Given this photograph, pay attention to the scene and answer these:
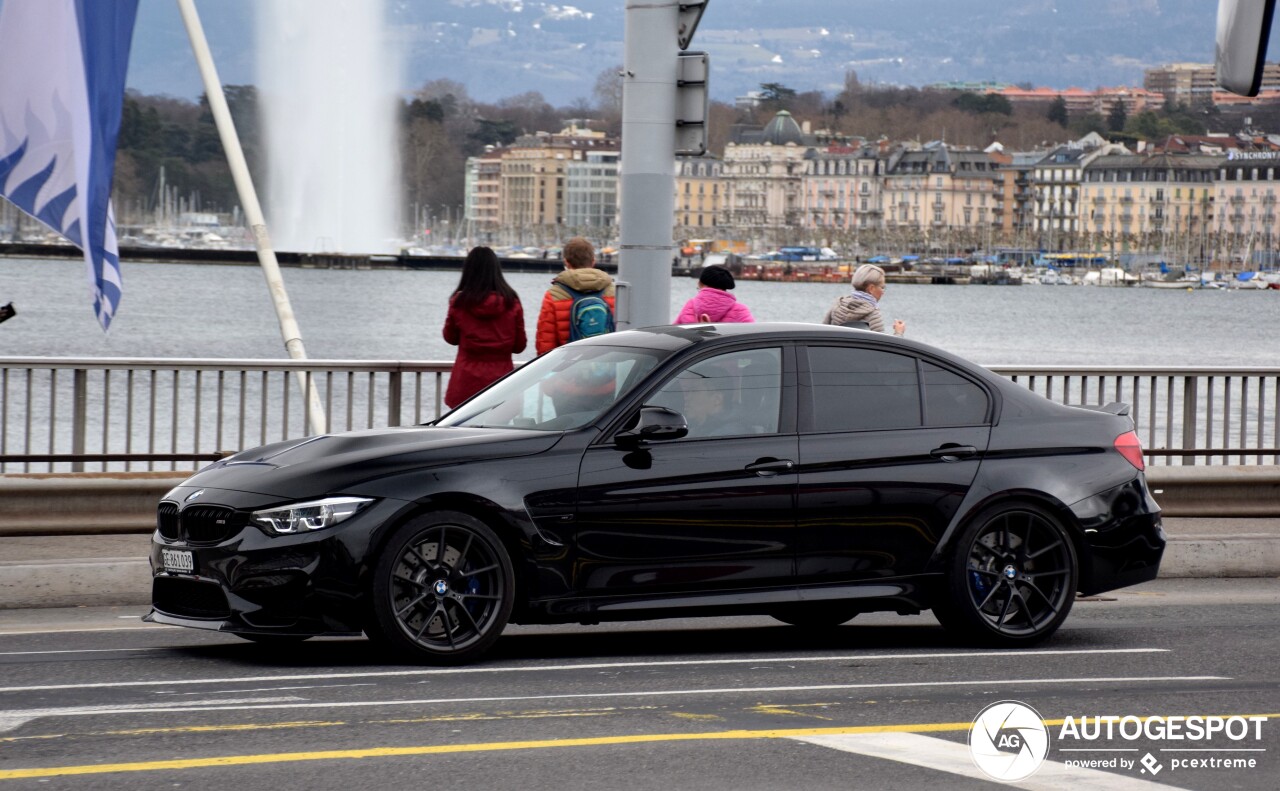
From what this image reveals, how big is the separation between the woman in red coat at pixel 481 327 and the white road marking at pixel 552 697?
5.05m

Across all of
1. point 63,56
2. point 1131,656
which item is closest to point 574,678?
point 1131,656

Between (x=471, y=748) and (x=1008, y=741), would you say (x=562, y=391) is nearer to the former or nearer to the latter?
(x=471, y=748)

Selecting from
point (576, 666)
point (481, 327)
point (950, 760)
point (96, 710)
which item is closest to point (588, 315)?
point (481, 327)

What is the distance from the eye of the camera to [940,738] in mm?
7137

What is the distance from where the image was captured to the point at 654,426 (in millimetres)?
8625

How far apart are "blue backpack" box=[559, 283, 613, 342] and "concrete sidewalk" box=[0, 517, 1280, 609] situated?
3049 millimetres

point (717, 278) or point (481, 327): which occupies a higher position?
point (717, 278)

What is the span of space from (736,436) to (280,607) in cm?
220

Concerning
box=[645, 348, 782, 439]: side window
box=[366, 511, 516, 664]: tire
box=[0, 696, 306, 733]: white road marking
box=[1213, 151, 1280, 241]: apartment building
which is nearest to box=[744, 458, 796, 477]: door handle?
box=[645, 348, 782, 439]: side window

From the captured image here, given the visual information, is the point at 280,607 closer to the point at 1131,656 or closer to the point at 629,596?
the point at 629,596

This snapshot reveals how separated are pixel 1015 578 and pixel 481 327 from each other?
461 cm

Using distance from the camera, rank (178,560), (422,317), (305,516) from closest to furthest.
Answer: (305,516)
(178,560)
(422,317)

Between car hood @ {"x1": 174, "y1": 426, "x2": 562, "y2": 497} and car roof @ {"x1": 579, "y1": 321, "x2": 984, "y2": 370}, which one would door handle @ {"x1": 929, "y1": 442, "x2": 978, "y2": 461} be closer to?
car roof @ {"x1": 579, "y1": 321, "x2": 984, "y2": 370}

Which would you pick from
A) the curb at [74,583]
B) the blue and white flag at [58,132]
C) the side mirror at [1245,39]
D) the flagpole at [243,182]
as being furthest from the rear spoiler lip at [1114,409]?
the flagpole at [243,182]
